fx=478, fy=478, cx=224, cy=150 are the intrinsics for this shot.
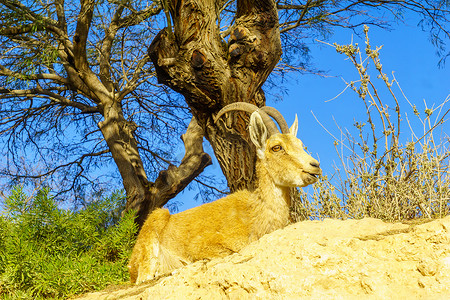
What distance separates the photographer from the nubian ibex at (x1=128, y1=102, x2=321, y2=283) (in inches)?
214

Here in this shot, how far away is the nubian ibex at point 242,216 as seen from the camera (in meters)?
5.45

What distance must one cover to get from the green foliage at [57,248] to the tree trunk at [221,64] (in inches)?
79.4

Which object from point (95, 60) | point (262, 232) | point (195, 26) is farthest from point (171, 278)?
point (95, 60)

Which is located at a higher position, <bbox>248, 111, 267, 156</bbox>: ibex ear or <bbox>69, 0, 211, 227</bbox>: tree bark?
<bbox>69, 0, 211, 227</bbox>: tree bark

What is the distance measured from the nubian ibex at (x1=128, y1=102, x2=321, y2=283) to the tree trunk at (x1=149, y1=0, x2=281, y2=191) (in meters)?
1.52

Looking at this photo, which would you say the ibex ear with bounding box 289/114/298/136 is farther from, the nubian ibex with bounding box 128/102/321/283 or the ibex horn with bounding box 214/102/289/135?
the ibex horn with bounding box 214/102/289/135

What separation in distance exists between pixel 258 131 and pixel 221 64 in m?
2.32

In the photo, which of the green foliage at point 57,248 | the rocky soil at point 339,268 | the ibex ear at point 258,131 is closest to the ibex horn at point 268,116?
the ibex ear at point 258,131

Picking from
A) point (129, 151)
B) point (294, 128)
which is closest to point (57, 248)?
point (294, 128)

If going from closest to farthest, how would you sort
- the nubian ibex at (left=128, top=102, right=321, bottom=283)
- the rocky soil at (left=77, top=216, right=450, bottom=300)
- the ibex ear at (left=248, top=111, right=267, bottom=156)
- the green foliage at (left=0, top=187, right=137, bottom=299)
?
the rocky soil at (left=77, top=216, right=450, bottom=300)
the nubian ibex at (left=128, top=102, right=321, bottom=283)
the ibex ear at (left=248, top=111, right=267, bottom=156)
the green foliage at (left=0, top=187, right=137, bottom=299)

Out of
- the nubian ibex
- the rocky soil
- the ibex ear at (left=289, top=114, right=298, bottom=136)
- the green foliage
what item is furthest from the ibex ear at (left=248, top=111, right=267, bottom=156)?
the green foliage

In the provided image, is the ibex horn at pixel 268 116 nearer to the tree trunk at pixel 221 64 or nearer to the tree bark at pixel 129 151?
the tree trunk at pixel 221 64

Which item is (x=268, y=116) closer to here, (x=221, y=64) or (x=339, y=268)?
(x=221, y=64)

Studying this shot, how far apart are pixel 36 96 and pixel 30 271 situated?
663 centimetres
